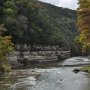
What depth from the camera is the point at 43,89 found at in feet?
200

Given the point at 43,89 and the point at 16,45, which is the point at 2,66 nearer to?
the point at 43,89

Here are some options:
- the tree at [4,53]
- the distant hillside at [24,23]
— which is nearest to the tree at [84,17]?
the tree at [4,53]

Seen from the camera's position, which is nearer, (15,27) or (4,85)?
(4,85)

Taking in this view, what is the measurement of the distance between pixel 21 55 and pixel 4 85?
8683 cm

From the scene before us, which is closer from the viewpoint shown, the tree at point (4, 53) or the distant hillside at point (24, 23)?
the tree at point (4, 53)

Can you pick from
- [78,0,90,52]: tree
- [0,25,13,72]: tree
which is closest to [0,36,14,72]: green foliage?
[0,25,13,72]: tree

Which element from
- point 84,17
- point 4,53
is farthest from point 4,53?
point 84,17

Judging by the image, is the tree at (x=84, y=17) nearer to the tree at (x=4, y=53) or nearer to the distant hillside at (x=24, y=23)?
the tree at (x=4, y=53)

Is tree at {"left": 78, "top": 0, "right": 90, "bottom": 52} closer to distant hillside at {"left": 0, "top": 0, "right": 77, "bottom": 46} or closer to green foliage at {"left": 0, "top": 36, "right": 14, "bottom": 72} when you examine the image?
green foliage at {"left": 0, "top": 36, "right": 14, "bottom": 72}

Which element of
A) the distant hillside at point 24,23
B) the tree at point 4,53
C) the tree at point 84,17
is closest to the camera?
the tree at point 84,17

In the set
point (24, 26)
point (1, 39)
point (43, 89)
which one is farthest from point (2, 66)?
point (24, 26)

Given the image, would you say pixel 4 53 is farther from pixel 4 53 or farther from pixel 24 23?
pixel 24 23

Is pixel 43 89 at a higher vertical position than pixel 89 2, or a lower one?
lower

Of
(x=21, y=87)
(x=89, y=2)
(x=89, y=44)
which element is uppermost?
(x=89, y=2)
